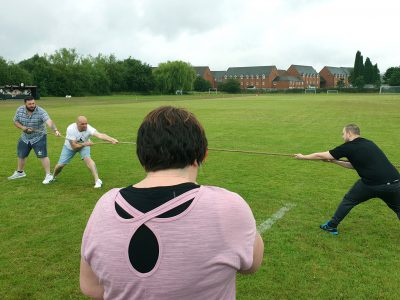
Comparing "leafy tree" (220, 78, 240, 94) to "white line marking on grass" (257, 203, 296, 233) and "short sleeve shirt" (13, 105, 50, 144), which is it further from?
"white line marking on grass" (257, 203, 296, 233)

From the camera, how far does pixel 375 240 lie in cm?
576

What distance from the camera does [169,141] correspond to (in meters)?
1.73

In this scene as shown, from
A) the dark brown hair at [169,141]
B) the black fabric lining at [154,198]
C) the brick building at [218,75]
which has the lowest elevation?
the black fabric lining at [154,198]

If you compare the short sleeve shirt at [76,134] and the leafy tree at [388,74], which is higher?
the leafy tree at [388,74]

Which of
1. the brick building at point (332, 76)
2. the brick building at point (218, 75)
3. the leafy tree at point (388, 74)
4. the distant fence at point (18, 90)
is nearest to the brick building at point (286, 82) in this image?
the brick building at point (332, 76)

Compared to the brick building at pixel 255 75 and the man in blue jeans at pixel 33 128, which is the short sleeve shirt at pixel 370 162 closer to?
the man in blue jeans at pixel 33 128

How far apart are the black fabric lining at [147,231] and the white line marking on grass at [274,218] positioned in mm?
4714

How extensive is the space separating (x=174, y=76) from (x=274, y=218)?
9438 centimetres

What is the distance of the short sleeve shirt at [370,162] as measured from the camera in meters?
5.40

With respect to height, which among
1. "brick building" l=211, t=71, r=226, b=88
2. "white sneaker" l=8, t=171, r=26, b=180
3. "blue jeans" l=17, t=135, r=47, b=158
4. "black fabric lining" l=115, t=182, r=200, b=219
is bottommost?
"white sneaker" l=8, t=171, r=26, b=180

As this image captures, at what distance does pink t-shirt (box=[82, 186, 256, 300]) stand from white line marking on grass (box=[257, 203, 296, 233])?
4.57 meters

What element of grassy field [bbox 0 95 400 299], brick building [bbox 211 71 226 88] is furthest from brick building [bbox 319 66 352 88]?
grassy field [bbox 0 95 400 299]

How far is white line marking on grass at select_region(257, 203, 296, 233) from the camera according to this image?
6.20m

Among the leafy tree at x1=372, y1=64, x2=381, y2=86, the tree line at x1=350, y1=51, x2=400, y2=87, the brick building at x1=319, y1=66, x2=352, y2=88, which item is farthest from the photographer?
the brick building at x1=319, y1=66, x2=352, y2=88
